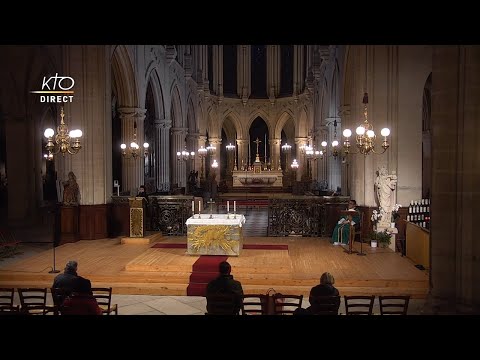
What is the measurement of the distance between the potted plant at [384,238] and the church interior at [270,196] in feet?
0.26

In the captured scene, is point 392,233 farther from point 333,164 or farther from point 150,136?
point 150,136

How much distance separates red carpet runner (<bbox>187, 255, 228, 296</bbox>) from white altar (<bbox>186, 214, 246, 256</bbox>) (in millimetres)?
329

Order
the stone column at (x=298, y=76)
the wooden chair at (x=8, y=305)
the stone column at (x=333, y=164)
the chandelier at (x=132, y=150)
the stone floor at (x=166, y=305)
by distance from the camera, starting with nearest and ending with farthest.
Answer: the wooden chair at (x=8, y=305) < the stone floor at (x=166, y=305) < the chandelier at (x=132, y=150) < the stone column at (x=333, y=164) < the stone column at (x=298, y=76)

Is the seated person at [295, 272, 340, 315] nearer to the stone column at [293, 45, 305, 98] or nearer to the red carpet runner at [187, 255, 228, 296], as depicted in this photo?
the red carpet runner at [187, 255, 228, 296]

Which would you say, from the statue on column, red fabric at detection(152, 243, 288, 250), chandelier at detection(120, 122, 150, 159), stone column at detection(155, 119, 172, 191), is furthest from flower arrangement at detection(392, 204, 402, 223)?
stone column at detection(155, 119, 172, 191)

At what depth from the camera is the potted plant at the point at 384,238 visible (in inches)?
517

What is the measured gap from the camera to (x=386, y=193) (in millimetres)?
13203

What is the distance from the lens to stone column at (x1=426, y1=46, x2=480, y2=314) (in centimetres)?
747

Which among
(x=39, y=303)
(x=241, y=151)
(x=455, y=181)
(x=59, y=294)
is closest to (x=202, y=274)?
(x=59, y=294)

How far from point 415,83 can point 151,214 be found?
8.63 metres

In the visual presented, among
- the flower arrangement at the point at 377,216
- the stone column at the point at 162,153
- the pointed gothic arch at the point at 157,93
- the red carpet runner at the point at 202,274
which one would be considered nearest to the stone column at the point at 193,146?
the stone column at the point at 162,153

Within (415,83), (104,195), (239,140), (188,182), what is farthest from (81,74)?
(239,140)

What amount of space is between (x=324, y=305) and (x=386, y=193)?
758 cm

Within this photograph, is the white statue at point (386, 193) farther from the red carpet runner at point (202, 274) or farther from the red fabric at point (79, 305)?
the red fabric at point (79, 305)
